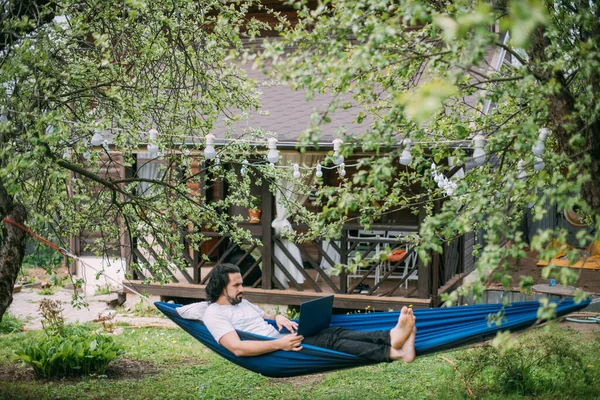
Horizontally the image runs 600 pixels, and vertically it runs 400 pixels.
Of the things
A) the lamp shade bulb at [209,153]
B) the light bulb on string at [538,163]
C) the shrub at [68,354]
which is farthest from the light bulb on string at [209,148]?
the light bulb on string at [538,163]

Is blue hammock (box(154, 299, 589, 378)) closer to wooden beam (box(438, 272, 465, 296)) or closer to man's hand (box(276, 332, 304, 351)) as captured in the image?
man's hand (box(276, 332, 304, 351))

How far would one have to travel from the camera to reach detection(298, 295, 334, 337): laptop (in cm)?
388

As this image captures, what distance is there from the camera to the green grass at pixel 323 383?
15.2 ft

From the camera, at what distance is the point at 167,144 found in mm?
4562

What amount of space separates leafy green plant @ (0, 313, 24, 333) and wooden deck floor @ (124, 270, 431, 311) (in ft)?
4.25

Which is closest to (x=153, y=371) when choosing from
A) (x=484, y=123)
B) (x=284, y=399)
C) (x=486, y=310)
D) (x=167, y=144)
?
(x=284, y=399)

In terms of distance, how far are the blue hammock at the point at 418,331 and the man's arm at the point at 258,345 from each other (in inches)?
1.4

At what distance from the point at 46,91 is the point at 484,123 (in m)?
2.64

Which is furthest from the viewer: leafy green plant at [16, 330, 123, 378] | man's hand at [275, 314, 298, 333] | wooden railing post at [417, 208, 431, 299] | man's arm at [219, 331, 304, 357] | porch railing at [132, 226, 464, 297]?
porch railing at [132, 226, 464, 297]

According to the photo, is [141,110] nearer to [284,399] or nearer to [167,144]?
[167,144]

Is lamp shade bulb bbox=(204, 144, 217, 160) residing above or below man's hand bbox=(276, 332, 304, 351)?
above

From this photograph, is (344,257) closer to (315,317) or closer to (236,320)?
(236,320)

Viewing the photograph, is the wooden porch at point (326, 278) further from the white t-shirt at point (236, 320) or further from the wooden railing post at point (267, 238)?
the white t-shirt at point (236, 320)

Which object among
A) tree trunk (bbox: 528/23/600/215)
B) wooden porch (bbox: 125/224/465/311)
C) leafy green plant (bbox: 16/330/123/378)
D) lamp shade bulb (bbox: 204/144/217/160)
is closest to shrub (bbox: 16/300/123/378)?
leafy green plant (bbox: 16/330/123/378)
